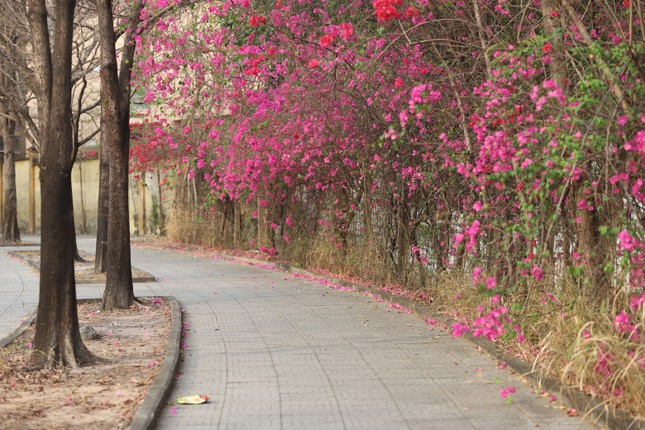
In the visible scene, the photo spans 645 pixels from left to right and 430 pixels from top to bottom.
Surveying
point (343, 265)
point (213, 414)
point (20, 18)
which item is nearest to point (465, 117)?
point (213, 414)

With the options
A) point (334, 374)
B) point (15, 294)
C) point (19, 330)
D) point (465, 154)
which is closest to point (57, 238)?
point (19, 330)

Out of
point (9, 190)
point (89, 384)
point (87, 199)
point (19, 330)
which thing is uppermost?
point (9, 190)

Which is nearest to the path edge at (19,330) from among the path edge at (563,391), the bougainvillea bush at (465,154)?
the bougainvillea bush at (465,154)

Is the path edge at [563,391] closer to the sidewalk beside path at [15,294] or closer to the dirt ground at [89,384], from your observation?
the dirt ground at [89,384]

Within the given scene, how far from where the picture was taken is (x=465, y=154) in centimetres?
1158

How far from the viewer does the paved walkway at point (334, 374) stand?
752 cm

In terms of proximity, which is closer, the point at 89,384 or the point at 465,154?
the point at 89,384

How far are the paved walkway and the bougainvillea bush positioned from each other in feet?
1.83

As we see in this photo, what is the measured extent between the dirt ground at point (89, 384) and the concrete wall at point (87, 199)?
25839mm

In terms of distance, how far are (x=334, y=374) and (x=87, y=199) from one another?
3741cm

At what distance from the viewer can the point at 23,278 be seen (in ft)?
69.6

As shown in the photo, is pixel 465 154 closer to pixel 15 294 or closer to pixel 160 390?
pixel 160 390

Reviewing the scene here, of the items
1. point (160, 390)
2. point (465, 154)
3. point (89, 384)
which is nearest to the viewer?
point (160, 390)

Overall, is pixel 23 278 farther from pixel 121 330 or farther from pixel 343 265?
pixel 121 330
